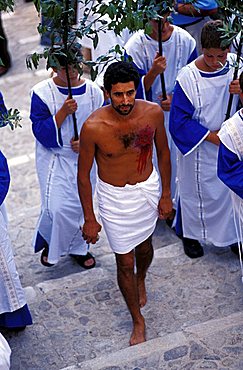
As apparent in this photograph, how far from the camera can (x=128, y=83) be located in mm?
4387

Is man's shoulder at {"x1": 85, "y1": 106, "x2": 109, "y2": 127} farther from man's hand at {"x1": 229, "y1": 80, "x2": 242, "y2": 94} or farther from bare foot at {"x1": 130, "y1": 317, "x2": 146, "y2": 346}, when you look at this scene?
bare foot at {"x1": 130, "y1": 317, "x2": 146, "y2": 346}

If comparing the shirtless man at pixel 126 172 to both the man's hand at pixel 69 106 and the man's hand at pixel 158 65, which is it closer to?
the man's hand at pixel 69 106

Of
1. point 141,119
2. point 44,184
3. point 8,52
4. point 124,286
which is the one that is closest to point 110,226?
point 124,286

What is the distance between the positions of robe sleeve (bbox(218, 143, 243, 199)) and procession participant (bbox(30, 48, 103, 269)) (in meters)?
1.21

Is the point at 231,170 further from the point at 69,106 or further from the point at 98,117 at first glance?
the point at 69,106

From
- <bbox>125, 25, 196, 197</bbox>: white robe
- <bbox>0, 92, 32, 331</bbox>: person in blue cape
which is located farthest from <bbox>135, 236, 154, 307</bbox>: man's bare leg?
<bbox>125, 25, 196, 197</bbox>: white robe

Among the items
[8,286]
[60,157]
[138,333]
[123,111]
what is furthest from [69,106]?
[138,333]

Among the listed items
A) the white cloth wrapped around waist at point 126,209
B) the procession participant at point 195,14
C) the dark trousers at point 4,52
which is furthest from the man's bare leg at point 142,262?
the dark trousers at point 4,52

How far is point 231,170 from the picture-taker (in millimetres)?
4613

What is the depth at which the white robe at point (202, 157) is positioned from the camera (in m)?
5.30

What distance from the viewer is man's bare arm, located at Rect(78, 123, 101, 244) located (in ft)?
14.9

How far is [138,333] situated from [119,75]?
165cm

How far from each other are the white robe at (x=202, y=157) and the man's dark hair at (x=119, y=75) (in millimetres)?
→ 949

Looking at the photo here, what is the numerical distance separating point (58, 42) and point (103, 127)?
77 centimetres
